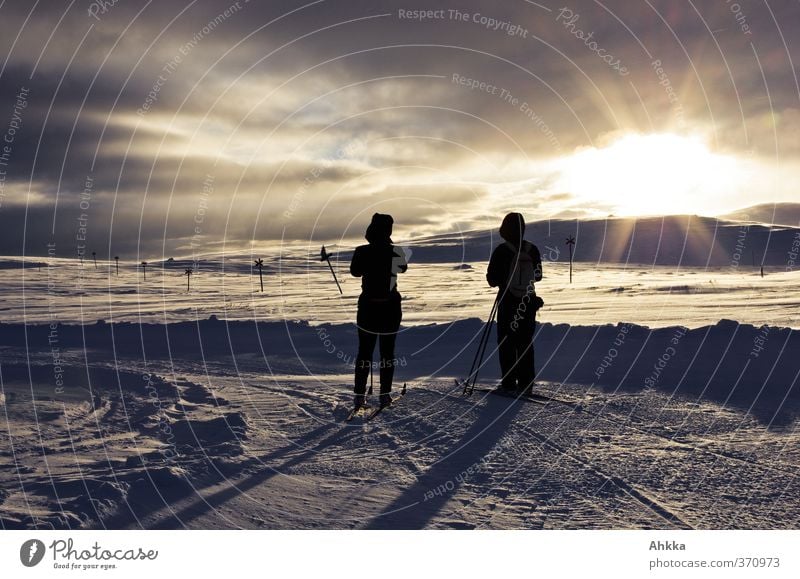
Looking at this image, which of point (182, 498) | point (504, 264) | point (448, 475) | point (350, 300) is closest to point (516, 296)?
point (504, 264)

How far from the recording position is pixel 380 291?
973 cm

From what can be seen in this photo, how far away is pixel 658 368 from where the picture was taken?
12.2 meters

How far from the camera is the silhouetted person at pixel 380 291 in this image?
31.7ft

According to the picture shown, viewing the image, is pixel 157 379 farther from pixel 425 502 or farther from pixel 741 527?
pixel 741 527

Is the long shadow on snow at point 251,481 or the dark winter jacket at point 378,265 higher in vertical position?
the dark winter jacket at point 378,265

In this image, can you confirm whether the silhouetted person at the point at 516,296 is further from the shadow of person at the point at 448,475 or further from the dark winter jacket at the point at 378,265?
the dark winter jacket at the point at 378,265

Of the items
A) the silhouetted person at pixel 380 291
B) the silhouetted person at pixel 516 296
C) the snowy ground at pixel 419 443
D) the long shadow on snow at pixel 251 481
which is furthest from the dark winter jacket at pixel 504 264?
the long shadow on snow at pixel 251 481

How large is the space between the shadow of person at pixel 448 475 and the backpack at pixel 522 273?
6.36 feet

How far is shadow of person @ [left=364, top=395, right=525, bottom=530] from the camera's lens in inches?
215

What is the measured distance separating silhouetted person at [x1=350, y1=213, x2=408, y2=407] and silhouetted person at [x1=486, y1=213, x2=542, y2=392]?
1.60 m

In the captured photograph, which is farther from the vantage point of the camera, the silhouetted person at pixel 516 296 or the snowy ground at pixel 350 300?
the snowy ground at pixel 350 300

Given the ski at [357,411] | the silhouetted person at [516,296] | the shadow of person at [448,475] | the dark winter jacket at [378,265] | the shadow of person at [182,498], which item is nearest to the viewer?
the shadow of person at [182,498]

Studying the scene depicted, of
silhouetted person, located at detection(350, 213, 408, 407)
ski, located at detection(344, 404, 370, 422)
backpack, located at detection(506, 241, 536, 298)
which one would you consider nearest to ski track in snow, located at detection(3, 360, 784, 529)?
ski, located at detection(344, 404, 370, 422)

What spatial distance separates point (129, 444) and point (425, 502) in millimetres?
3883
